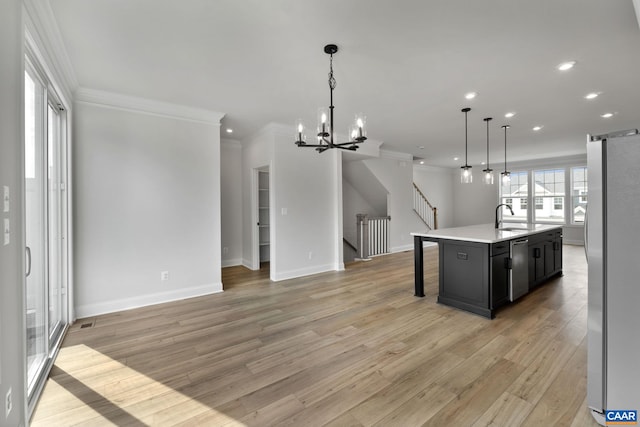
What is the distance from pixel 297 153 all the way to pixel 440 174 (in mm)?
7642

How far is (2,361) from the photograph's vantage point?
1347 mm

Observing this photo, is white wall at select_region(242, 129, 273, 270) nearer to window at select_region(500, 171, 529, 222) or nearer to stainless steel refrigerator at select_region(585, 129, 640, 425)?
stainless steel refrigerator at select_region(585, 129, 640, 425)

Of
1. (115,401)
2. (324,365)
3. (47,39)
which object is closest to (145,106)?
Answer: (47,39)

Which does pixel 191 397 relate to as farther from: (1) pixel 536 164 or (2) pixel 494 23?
(1) pixel 536 164

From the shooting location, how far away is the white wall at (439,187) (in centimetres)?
1023

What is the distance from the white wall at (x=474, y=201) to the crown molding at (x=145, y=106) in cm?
958

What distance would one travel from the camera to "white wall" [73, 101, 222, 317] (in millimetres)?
3328

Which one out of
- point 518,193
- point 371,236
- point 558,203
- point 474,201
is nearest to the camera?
point 371,236

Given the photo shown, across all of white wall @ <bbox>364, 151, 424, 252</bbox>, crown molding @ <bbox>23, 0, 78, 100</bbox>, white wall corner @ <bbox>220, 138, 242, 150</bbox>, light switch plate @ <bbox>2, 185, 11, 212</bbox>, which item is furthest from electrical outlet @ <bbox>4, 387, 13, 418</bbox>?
white wall @ <bbox>364, 151, 424, 252</bbox>

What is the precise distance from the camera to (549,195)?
29.2ft

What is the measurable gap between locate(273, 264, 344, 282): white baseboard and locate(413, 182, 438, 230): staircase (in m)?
4.60

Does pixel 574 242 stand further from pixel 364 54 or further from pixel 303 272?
pixel 364 54

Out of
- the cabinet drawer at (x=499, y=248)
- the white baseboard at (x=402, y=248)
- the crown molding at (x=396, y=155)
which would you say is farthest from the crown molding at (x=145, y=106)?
the white baseboard at (x=402, y=248)

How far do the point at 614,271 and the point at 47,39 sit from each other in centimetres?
418
